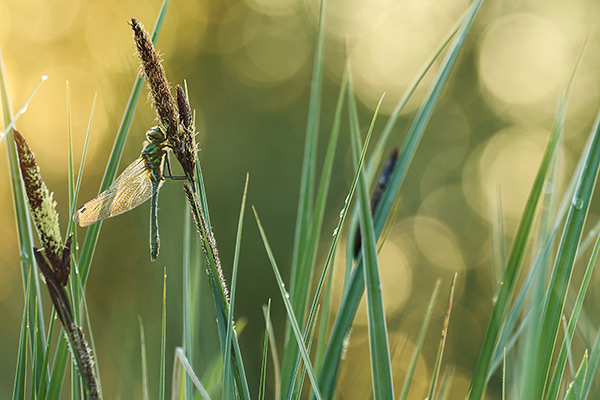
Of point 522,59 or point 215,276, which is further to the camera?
point 522,59

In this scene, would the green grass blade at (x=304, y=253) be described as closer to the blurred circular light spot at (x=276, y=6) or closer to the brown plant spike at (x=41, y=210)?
the brown plant spike at (x=41, y=210)

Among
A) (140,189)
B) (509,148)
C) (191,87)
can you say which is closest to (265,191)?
(191,87)

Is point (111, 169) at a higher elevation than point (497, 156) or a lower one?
lower

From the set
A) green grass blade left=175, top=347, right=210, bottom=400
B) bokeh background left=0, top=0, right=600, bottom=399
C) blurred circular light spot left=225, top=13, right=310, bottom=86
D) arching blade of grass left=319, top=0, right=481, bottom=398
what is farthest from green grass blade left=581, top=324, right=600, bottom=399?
blurred circular light spot left=225, top=13, right=310, bottom=86

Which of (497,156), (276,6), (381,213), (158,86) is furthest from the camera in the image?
(497,156)

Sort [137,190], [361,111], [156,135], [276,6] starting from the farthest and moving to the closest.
Result: [276,6] < [361,111] < [137,190] < [156,135]

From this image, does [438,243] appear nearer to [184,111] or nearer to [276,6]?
[276,6]

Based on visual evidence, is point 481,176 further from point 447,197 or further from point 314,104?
point 314,104

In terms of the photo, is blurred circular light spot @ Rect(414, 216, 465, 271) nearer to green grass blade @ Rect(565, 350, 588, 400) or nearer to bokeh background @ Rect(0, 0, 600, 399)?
bokeh background @ Rect(0, 0, 600, 399)

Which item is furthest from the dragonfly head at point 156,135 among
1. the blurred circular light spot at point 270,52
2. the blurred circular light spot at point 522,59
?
the blurred circular light spot at point 522,59

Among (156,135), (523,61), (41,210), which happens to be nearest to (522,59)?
(523,61)
